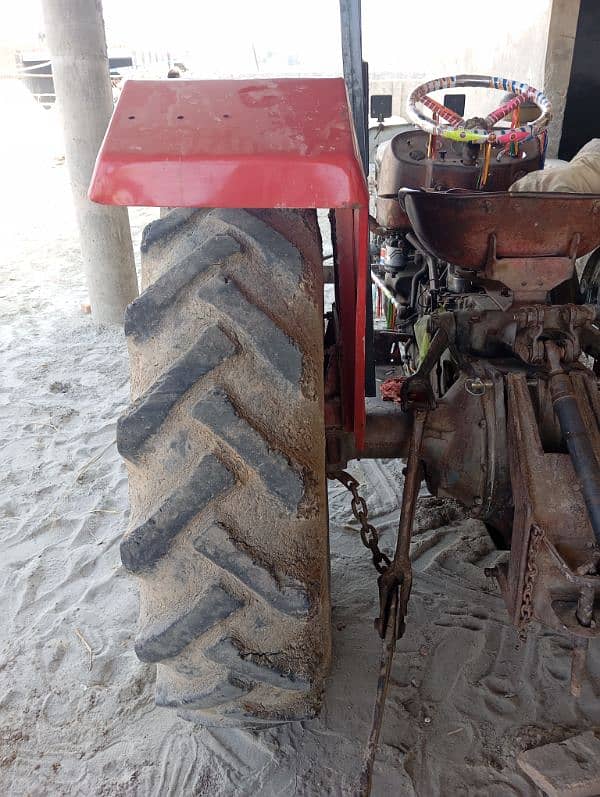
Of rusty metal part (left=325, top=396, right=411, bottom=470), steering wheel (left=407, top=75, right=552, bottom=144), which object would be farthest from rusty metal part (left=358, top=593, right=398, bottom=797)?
steering wheel (left=407, top=75, right=552, bottom=144)

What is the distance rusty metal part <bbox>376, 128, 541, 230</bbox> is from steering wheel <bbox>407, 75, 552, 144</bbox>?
355mm

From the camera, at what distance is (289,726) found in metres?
1.95

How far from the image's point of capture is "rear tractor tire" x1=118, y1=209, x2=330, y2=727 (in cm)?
128

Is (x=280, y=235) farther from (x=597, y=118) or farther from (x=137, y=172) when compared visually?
(x=597, y=118)

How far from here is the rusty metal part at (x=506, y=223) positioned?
2.01 m

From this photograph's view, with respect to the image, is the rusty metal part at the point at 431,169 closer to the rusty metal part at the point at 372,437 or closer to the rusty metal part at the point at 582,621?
the rusty metal part at the point at 372,437

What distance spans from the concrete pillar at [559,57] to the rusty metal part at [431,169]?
3620 mm

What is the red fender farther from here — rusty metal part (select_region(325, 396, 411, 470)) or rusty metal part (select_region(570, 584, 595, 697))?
rusty metal part (select_region(570, 584, 595, 697))

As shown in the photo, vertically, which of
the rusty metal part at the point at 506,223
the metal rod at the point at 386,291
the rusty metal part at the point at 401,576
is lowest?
the metal rod at the point at 386,291

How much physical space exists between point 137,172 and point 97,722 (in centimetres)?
167

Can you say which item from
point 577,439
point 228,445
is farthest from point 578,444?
point 228,445

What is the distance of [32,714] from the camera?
2088mm

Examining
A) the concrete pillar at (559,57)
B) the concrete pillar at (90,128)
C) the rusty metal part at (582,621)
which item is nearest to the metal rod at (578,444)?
the rusty metal part at (582,621)

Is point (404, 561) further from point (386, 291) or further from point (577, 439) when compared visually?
point (386, 291)
